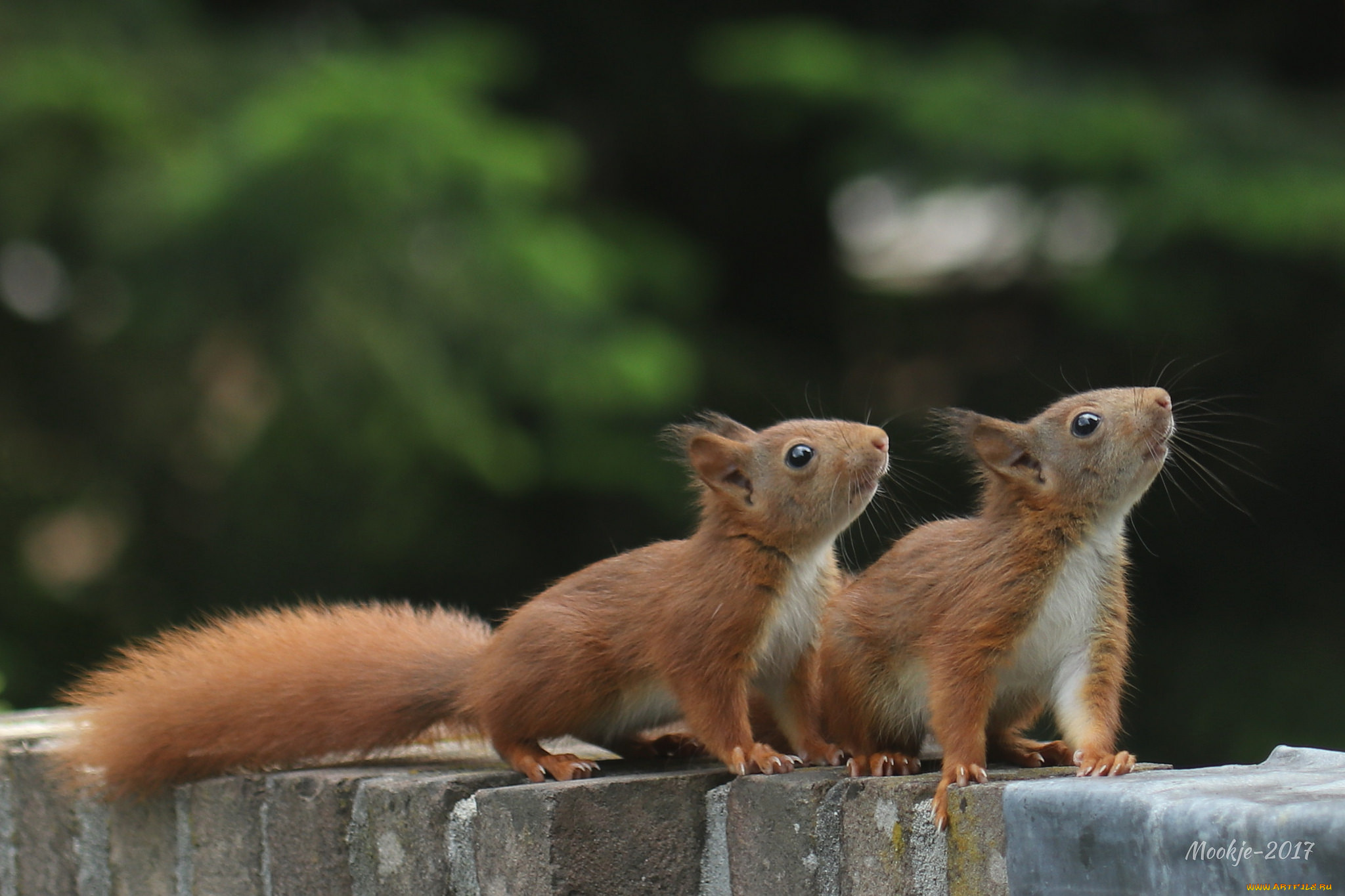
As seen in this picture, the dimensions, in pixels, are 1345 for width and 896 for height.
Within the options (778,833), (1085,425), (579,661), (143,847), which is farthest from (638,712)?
(143,847)

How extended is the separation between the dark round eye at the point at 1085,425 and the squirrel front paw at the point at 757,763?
24.3 inches

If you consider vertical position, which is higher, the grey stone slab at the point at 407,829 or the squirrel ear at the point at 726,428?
the squirrel ear at the point at 726,428

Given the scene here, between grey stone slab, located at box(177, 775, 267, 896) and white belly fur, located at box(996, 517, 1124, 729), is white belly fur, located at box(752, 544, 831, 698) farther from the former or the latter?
grey stone slab, located at box(177, 775, 267, 896)

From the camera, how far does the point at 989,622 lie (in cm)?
184

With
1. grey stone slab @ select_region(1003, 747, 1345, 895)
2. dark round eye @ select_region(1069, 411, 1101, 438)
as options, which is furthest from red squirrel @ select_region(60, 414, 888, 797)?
grey stone slab @ select_region(1003, 747, 1345, 895)

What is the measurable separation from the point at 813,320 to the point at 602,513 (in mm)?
1613

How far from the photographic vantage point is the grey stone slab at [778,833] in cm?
190

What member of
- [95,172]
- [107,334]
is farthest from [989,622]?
[107,334]

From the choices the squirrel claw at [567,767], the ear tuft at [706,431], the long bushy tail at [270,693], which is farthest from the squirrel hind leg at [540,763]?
the ear tuft at [706,431]

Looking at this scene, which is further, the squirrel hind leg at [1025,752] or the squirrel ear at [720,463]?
the squirrel ear at [720,463]

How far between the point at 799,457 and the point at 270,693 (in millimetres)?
1023

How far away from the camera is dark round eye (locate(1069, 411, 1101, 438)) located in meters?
1.95

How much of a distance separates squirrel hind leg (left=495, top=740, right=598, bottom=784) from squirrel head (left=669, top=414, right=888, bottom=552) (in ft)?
1.39

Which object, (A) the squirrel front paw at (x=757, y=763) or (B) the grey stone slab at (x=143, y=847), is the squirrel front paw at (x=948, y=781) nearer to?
(A) the squirrel front paw at (x=757, y=763)
